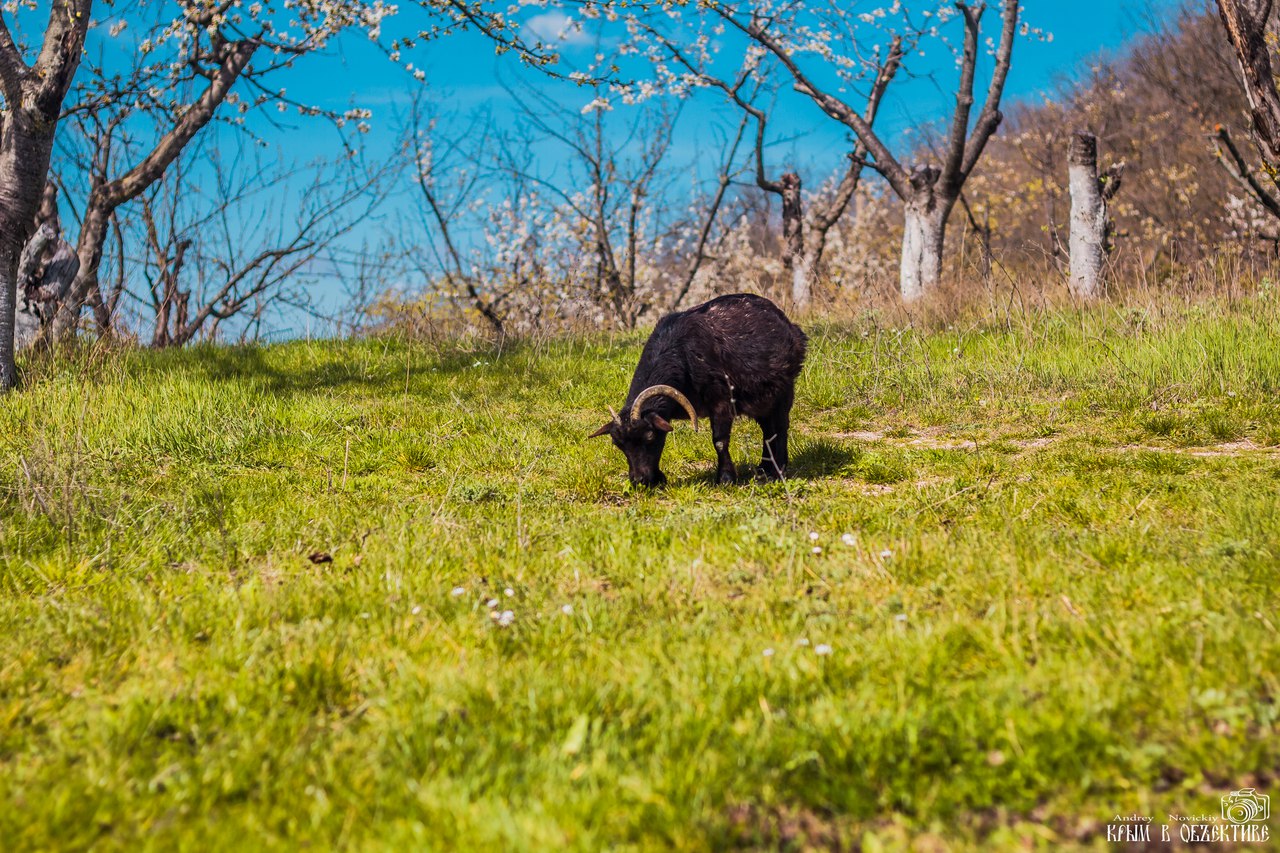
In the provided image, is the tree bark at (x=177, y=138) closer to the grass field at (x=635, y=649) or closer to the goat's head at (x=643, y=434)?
the grass field at (x=635, y=649)

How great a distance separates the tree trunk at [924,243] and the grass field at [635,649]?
9.75 m

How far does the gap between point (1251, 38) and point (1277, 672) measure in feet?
16.0

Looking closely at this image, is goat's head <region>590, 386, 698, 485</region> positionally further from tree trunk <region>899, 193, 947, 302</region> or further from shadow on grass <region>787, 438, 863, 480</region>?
tree trunk <region>899, 193, 947, 302</region>

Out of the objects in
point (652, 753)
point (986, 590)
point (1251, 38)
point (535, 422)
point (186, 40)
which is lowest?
point (652, 753)

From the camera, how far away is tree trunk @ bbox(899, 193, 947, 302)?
1677 cm

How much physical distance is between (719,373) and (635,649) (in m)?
3.93

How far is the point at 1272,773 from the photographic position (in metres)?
2.51

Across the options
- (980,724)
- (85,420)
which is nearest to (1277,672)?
(980,724)

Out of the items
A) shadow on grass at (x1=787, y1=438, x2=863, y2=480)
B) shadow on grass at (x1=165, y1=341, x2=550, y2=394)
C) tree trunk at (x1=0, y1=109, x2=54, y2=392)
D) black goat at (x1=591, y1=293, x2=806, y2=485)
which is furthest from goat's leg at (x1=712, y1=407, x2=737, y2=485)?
tree trunk at (x1=0, y1=109, x2=54, y2=392)

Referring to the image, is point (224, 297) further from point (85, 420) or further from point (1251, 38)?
point (1251, 38)

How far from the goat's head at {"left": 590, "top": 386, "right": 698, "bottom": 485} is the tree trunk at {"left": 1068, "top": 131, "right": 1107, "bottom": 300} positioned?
407 inches

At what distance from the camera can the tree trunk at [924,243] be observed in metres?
16.8

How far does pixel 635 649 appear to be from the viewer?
3502mm

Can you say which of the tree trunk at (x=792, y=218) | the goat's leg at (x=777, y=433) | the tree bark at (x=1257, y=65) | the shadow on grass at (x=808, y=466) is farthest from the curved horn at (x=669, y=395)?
the tree trunk at (x=792, y=218)
